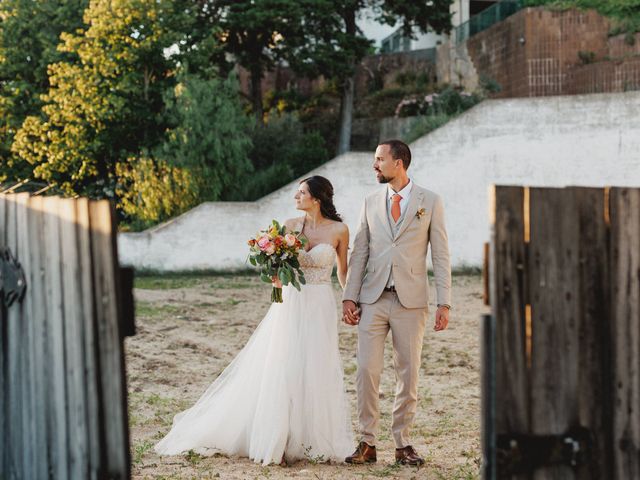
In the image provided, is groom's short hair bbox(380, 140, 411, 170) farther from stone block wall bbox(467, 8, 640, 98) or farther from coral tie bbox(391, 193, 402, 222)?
stone block wall bbox(467, 8, 640, 98)

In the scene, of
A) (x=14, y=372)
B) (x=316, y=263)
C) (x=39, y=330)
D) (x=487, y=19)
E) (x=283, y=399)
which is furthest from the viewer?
(x=487, y=19)

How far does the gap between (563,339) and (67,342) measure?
1734mm

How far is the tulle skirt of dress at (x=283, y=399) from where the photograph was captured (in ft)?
22.9

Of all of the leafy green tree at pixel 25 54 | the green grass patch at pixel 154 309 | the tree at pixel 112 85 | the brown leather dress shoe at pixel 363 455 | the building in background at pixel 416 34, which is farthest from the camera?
the building in background at pixel 416 34

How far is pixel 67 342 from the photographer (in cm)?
351

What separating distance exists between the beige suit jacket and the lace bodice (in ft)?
1.97

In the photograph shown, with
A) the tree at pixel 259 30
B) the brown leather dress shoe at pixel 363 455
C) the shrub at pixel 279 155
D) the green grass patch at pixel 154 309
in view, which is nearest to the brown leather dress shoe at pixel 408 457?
the brown leather dress shoe at pixel 363 455

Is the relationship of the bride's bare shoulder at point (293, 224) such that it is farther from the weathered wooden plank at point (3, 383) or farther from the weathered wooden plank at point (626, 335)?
the weathered wooden plank at point (626, 335)

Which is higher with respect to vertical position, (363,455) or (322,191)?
(322,191)

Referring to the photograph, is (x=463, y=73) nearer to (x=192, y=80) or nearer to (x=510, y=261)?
(x=192, y=80)

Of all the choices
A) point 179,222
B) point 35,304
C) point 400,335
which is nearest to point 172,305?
point 179,222

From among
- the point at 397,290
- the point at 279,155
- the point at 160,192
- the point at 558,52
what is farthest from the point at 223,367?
the point at 558,52

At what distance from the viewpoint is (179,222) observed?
20.9 meters

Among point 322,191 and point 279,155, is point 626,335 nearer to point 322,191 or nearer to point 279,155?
A: point 322,191
